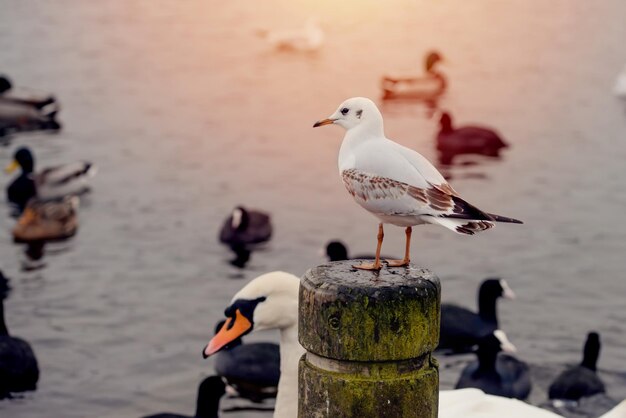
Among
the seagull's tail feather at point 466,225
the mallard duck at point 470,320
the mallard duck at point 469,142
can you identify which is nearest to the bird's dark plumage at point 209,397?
the mallard duck at point 470,320

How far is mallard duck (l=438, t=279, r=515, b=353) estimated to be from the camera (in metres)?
15.3

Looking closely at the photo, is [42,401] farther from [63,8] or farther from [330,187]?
[63,8]

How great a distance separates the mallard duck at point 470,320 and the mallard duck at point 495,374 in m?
1.30

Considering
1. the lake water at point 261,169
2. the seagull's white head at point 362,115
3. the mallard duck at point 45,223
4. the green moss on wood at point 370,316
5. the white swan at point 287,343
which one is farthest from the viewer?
the mallard duck at point 45,223

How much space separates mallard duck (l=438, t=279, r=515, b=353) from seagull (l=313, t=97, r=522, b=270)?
26.5 feet

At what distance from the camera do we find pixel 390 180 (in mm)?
7012

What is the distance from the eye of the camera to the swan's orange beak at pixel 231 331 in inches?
346

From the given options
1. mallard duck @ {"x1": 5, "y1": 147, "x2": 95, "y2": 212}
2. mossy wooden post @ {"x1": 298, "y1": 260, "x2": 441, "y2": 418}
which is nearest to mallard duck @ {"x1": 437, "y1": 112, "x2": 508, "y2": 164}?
mallard duck @ {"x1": 5, "y1": 147, "x2": 95, "y2": 212}

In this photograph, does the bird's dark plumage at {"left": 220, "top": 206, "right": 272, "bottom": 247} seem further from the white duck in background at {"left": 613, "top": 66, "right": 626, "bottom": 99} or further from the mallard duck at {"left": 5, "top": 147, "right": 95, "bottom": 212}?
the white duck in background at {"left": 613, "top": 66, "right": 626, "bottom": 99}

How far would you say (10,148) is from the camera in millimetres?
25844

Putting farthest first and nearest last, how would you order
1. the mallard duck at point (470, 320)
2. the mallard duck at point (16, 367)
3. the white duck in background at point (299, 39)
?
the white duck in background at point (299, 39), the mallard duck at point (470, 320), the mallard duck at point (16, 367)

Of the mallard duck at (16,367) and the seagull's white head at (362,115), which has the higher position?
the seagull's white head at (362,115)

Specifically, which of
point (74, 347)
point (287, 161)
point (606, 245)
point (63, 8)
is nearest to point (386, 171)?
point (74, 347)

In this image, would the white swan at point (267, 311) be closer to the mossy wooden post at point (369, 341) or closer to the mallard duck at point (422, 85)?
the mossy wooden post at point (369, 341)
